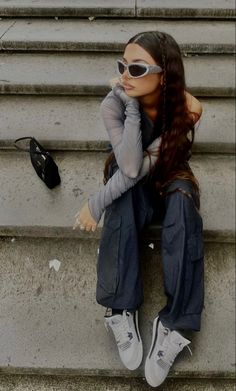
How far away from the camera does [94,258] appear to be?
8.01 ft

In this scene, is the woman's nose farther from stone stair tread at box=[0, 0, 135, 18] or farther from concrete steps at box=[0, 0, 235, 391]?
stone stair tread at box=[0, 0, 135, 18]

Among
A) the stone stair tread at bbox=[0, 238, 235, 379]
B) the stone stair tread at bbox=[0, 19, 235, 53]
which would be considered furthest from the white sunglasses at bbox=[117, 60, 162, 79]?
the stone stair tread at bbox=[0, 19, 235, 53]

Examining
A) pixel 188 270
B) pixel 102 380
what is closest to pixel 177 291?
pixel 188 270

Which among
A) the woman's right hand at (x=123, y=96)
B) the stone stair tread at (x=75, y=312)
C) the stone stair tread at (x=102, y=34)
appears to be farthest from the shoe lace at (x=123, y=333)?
the stone stair tread at (x=102, y=34)

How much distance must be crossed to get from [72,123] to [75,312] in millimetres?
1424

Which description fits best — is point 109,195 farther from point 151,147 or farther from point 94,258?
point 94,258

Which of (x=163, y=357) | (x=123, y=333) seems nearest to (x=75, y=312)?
(x=123, y=333)

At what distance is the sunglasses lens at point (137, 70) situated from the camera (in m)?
1.66

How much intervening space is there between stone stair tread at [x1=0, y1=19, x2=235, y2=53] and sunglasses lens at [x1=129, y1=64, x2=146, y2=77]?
5.90 ft

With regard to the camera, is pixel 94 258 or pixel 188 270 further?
pixel 94 258

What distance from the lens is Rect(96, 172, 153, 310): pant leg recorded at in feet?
6.56

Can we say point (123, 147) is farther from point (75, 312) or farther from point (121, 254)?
point (75, 312)

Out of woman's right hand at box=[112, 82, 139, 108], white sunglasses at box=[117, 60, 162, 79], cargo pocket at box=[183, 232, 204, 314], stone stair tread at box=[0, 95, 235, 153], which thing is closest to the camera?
white sunglasses at box=[117, 60, 162, 79]
